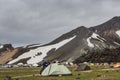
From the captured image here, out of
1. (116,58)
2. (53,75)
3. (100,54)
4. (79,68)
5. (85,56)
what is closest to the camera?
(53,75)

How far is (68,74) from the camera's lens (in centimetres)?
7006

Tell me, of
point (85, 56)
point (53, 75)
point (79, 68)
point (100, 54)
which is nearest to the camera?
point (53, 75)

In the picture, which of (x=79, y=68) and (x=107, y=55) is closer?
(x=79, y=68)

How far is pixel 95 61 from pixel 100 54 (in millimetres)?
4076

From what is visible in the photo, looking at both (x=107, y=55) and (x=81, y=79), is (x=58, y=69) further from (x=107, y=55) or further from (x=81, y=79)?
(x=107, y=55)

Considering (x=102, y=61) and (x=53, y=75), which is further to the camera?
(x=102, y=61)

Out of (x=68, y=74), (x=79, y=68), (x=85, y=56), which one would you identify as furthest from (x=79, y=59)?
(x=68, y=74)

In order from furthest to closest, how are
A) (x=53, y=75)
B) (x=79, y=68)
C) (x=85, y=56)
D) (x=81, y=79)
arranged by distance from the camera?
(x=85, y=56) < (x=79, y=68) < (x=53, y=75) < (x=81, y=79)

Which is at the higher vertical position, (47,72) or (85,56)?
(85,56)

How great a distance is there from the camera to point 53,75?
227 feet

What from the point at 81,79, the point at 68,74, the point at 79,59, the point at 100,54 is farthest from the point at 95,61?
the point at 81,79

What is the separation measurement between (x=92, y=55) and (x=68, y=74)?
4498 inches

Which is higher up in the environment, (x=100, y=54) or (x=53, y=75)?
(x=100, y=54)

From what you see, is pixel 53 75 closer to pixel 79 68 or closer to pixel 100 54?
pixel 79 68
